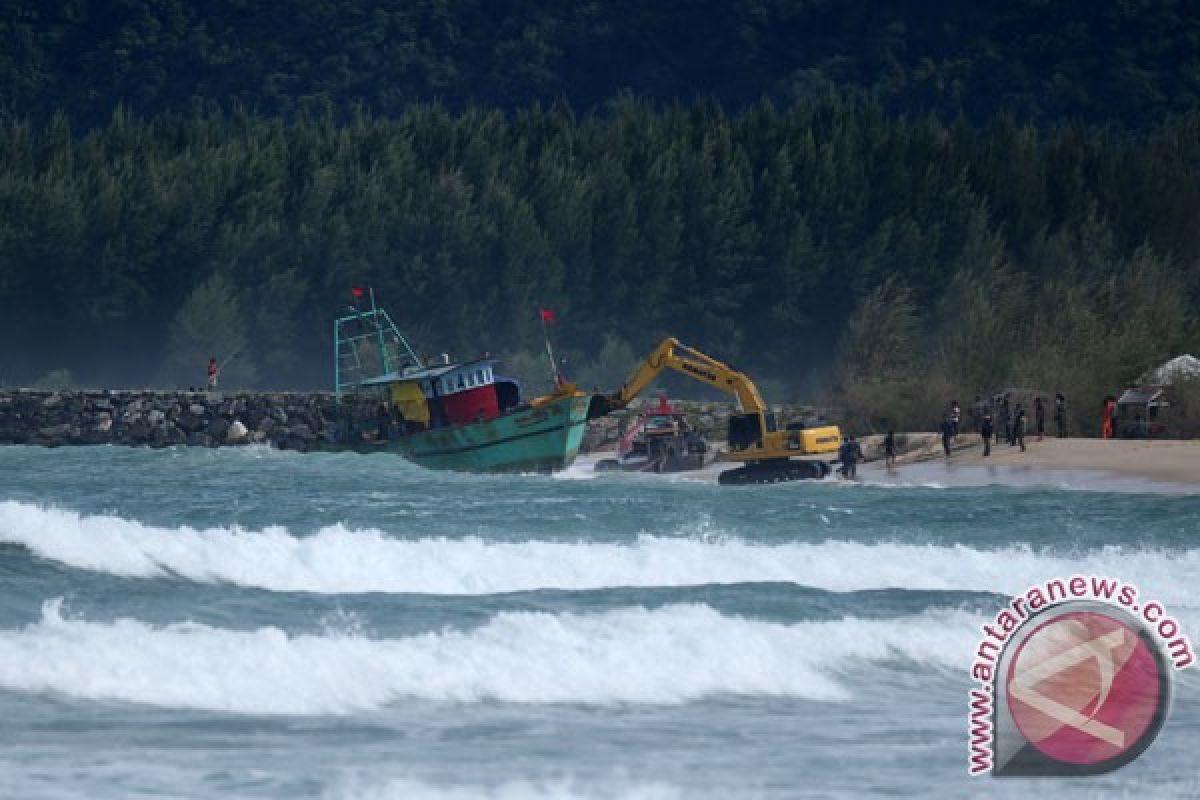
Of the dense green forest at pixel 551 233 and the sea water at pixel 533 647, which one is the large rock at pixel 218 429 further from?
the sea water at pixel 533 647

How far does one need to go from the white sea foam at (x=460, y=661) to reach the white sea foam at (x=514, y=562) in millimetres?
4913

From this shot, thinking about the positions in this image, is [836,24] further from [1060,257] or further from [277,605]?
[277,605]

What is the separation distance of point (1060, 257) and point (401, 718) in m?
65.3

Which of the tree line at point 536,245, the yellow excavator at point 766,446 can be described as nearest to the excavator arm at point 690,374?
the yellow excavator at point 766,446

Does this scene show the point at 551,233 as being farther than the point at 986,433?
Yes

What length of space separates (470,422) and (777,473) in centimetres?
978

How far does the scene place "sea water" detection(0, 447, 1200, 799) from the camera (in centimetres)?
1811

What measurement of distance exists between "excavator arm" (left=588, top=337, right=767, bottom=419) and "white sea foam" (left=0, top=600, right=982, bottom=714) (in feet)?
83.0

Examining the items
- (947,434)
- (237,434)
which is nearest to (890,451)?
(947,434)

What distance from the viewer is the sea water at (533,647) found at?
1811 cm

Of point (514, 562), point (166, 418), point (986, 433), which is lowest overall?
point (514, 562)

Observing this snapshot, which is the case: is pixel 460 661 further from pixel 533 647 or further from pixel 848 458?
pixel 848 458

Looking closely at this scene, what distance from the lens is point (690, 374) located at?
54.4 metres

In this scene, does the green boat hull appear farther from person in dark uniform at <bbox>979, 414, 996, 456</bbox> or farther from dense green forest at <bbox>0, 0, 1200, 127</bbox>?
dense green forest at <bbox>0, 0, 1200, 127</bbox>
